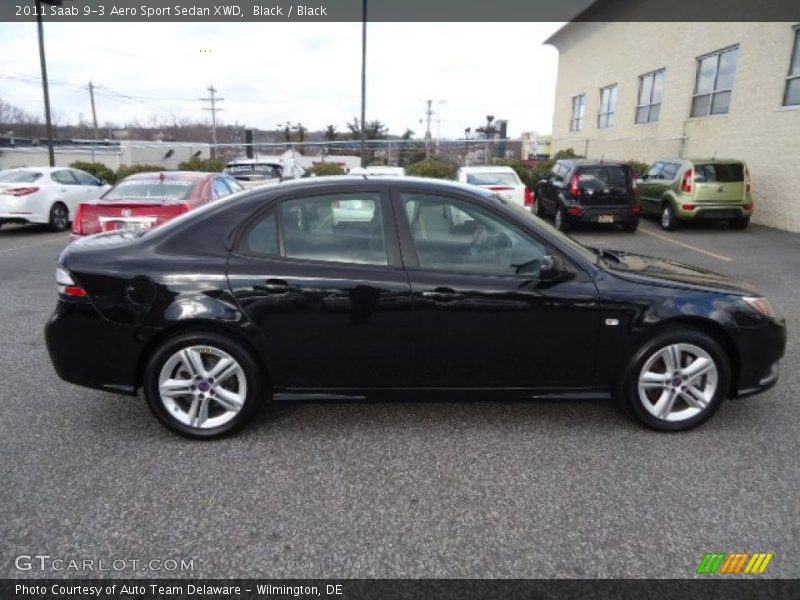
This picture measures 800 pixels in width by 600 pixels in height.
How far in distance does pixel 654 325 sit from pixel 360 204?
190 centimetres

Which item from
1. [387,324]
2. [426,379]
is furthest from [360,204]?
[426,379]

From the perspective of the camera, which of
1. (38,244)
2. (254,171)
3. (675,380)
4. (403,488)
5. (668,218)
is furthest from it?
(254,171)

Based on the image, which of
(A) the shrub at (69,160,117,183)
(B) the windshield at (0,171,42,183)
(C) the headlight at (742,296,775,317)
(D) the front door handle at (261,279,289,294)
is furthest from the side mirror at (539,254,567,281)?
(A) the shrub at (69,160,117,183)

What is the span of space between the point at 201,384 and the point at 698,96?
58.8 ft

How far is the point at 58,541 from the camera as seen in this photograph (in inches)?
99.1

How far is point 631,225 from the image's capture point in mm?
12609

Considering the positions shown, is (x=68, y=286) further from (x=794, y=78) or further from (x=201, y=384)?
(x=794, y=78)

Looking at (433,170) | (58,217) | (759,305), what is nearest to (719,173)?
(759,305)

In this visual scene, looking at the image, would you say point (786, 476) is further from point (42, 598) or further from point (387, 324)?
point (42, 598)

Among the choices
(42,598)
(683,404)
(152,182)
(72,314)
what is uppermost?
(152,182)

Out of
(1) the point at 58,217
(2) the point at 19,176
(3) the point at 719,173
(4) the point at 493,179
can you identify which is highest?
(3) the point at 719,173

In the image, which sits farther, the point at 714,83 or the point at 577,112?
the point at 577,112

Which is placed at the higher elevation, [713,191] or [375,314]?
[713,191]

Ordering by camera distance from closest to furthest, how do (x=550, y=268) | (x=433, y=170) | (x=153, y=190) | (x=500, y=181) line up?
(x=550, y=268)
(x=153, y=190)
(x=500, y=181)
(x=433, y=170)
